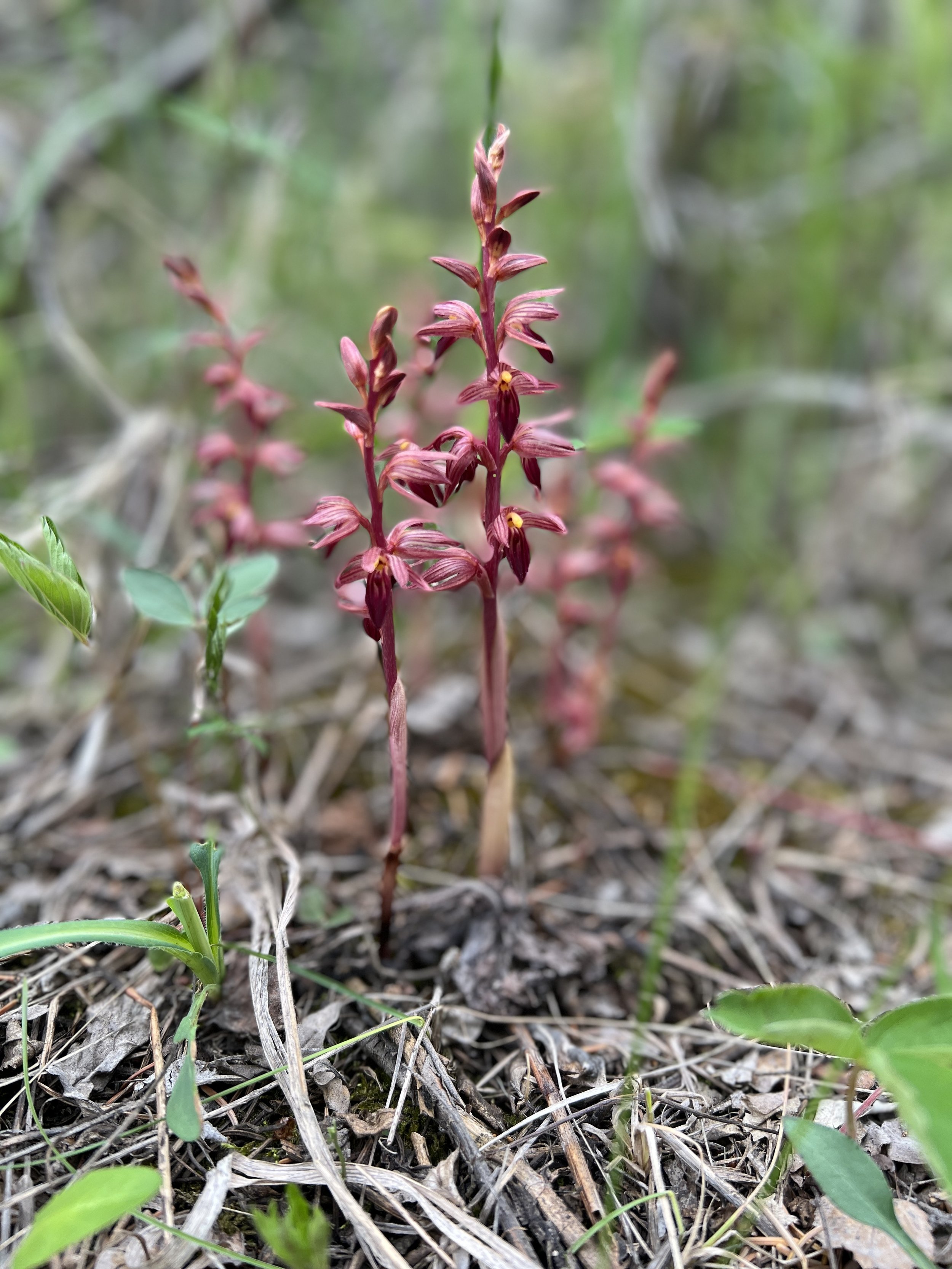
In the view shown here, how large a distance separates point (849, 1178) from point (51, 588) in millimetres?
1568

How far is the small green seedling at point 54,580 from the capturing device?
146 centimetres

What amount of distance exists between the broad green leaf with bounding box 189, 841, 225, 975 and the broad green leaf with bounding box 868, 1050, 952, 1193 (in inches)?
40.4

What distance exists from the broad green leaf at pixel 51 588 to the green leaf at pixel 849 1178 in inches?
56.4

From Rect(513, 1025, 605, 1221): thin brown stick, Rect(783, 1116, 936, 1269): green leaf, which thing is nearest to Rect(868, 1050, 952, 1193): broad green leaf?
Rect(783, 1116, 936, 1269): green leaf

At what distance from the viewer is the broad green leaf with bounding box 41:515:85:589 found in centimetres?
147

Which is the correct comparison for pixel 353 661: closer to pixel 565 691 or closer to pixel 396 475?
pixel 565 691

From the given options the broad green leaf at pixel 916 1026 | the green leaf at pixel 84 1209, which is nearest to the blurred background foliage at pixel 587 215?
the broad green leaf at pixel 916 1026

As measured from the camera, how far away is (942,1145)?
1.15 m

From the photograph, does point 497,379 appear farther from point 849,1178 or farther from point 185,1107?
point 849,1178

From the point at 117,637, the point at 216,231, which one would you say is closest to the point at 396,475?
the point at 117,637

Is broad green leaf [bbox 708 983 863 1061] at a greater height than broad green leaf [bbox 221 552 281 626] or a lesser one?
lesser

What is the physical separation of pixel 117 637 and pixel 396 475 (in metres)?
1.61

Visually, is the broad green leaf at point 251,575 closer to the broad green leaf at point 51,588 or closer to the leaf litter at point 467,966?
the broad green leaf at point 51,588

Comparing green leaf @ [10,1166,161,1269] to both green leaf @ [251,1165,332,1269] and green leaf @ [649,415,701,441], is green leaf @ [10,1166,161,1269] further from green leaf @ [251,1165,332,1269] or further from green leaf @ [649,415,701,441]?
green leaf @ [649,415,701,441]
